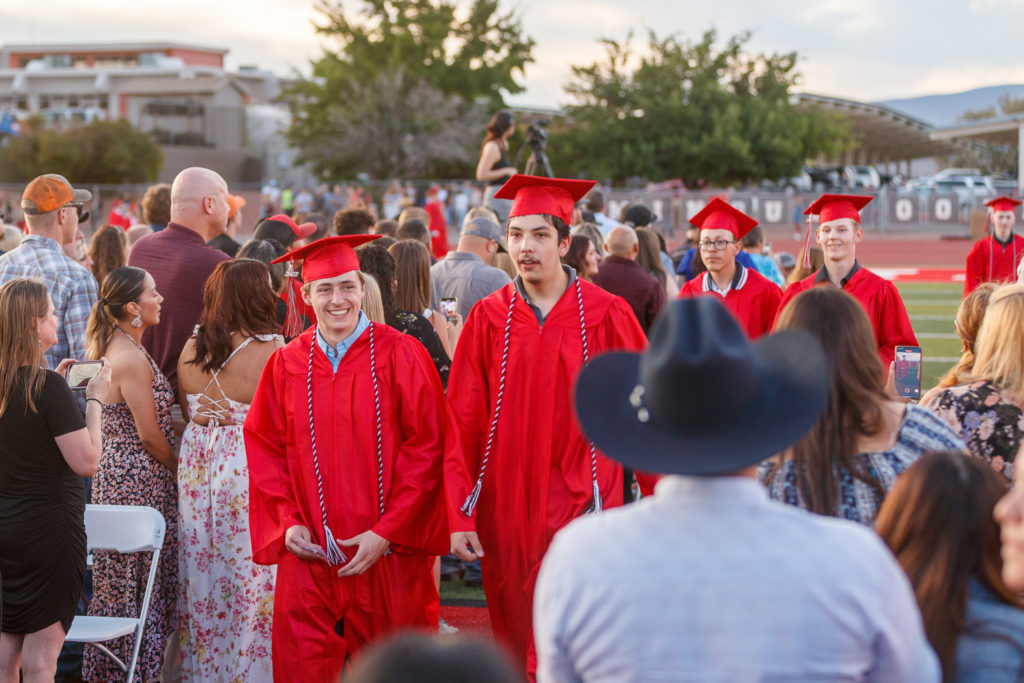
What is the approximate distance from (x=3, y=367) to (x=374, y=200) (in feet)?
108

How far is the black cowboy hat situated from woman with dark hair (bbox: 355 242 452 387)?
3.70 metres

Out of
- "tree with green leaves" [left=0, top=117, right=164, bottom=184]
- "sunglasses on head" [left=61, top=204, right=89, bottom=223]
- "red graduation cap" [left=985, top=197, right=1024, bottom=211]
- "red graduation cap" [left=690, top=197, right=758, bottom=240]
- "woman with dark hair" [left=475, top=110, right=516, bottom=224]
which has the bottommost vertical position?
"red graduation cap" [left=690, top=197, right=758, bottom=240]

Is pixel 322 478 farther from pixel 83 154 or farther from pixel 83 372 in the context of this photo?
pixel 83 154

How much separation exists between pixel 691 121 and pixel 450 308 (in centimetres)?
4003

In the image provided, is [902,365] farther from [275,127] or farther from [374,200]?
[275,127]

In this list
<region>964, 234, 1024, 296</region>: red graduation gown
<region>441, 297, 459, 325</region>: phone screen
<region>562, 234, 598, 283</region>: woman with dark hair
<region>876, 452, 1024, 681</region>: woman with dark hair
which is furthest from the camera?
<region>964, 234, 1024, 296</region>: red graduation gown

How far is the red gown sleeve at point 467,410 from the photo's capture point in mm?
3957

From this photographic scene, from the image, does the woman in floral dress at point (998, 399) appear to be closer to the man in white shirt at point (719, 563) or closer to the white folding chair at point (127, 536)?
the man in white shirt at point (719, 563)

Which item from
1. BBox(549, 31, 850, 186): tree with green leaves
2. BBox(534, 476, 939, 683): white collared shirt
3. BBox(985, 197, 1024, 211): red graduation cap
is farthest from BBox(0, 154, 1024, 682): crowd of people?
BBox(549, 31, 850, 186): tree with green leaves

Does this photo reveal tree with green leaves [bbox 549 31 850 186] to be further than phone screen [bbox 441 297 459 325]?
Yes

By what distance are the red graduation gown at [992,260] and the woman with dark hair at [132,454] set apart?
25.1ft

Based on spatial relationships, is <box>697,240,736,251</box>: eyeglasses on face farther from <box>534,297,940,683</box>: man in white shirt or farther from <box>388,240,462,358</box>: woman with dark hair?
<box>534,297,940,683</box>: man in white shirt

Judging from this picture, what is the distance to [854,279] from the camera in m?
5.64

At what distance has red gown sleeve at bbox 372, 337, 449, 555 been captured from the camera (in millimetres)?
3990
